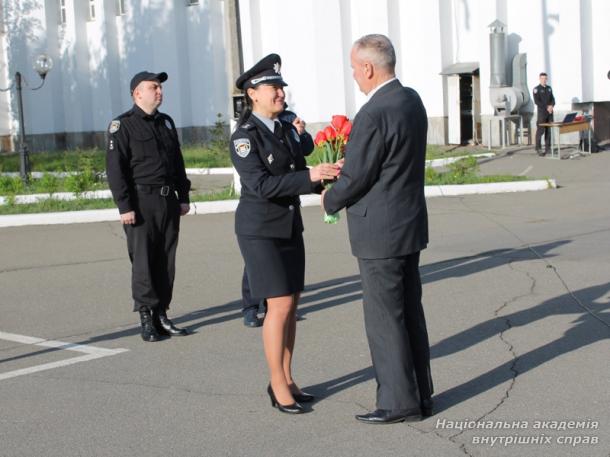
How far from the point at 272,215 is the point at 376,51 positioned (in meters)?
1.17

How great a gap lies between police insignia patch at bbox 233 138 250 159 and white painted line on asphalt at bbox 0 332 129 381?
233 cm

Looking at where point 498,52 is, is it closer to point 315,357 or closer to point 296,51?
point 296,51

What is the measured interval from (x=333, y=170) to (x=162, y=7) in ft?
98.7

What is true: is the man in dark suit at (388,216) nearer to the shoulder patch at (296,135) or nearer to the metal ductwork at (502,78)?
the shoulder patch at (296,135)

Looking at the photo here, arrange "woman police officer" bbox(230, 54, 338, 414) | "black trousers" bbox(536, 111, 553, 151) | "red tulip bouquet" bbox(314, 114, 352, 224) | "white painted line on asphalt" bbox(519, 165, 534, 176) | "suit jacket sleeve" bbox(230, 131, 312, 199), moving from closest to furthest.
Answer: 1. "suit jacket sleeve" bbox(230, 131, 312, 199)
2. "woman police officer" bbox(230, 54, 338, 414)
3. "red tulip bouquet" bbox(314, 114, 352, 224)
4. "white painted line on asphalt" bbox(519, 165, 534, 176)
5. "black trousers" bbox(536, 111, 553, 151)

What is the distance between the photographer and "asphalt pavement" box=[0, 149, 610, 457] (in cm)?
528

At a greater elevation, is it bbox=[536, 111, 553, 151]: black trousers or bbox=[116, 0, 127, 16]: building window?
bbox=[116, 0, 127, 16]: building window

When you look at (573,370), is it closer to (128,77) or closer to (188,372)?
(188,372)

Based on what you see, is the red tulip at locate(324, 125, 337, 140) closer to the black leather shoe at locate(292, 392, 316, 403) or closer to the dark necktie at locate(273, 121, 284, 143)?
the dark necktie at locate(273, 121, 284, 143)

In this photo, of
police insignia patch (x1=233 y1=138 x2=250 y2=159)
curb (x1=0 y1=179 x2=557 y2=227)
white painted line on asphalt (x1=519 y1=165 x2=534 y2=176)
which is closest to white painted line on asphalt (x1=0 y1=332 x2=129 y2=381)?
police insignia patch (x1=233 y1=138 x2=250 y2=159)

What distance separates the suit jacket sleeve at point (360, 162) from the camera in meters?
5.08

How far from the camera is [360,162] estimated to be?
5109mm

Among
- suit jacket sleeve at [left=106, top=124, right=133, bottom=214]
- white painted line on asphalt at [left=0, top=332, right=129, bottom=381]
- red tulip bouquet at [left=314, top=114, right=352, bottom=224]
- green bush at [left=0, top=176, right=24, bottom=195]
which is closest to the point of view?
red tulip bouquet at [left=314, top=114, right=352, bottom=224]

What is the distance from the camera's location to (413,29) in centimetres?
2858
